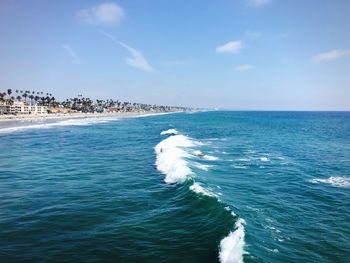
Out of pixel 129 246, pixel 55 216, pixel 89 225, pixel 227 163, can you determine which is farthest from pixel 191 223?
pixel 227 163

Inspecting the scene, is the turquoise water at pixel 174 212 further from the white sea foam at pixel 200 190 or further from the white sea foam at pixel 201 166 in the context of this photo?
the white sea foam at pixel 201 166

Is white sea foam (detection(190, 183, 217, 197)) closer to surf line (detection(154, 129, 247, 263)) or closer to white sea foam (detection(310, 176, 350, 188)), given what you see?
surf line (detection(154, 129, 247, 263))

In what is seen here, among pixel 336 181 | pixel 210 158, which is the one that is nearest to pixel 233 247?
pixel 336 181

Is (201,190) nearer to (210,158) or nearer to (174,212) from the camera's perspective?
(174,212)

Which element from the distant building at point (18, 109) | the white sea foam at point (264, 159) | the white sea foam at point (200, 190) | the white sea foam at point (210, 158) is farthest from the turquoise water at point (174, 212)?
the distant building at point (18, 109)

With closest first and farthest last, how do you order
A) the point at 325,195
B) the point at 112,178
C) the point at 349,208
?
the point at 349,208 → the point at 325,195 → the point at 112,178

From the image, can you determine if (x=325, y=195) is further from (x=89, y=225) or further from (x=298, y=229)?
(x=89, y=225)
